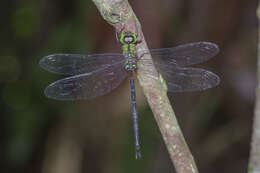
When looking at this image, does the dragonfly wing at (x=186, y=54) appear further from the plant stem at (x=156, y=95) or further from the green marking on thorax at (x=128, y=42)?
the plant stem at (x=156, y=95)

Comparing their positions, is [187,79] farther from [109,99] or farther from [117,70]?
[109,99]

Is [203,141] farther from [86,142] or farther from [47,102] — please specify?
[47,102]

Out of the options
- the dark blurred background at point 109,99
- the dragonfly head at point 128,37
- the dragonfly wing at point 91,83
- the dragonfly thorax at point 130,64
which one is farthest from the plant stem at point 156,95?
the dark blurred background at point 109,99

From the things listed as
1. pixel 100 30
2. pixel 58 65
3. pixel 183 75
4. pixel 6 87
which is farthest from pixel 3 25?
pixel 183 75

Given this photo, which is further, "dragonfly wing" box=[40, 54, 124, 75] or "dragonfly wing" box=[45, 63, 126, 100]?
"dragonfly wing" box=[45, 63, 126, 100]

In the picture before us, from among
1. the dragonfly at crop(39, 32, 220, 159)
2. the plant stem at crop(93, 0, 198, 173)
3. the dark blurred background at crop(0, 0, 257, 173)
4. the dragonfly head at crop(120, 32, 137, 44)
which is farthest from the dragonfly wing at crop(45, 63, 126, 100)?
the dark blurred background at crop(0, 0, 257, 173)

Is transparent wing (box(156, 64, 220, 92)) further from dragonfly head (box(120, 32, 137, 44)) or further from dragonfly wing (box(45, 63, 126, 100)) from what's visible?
dragonfly head (box(120, 32, 137, 44))
